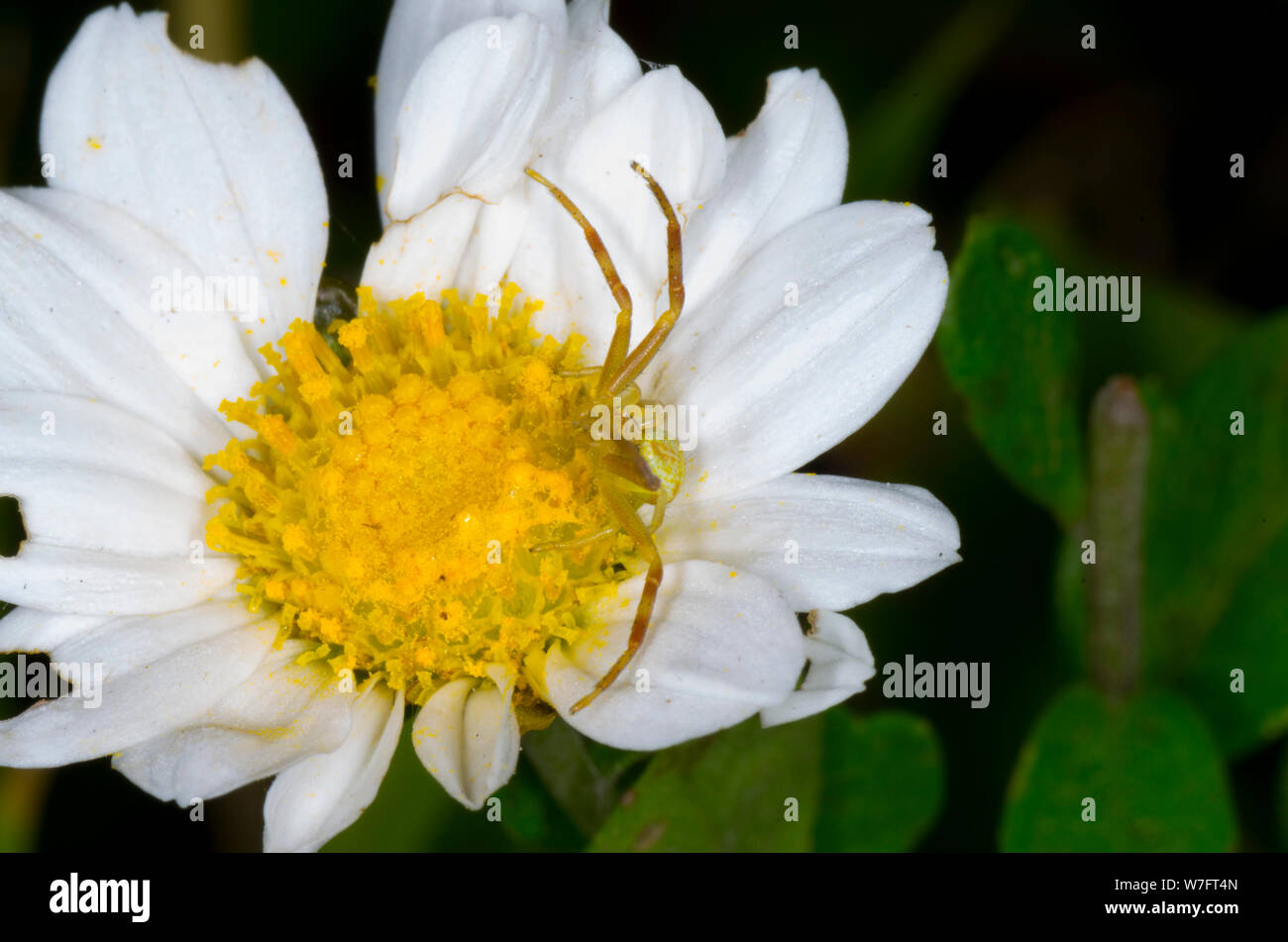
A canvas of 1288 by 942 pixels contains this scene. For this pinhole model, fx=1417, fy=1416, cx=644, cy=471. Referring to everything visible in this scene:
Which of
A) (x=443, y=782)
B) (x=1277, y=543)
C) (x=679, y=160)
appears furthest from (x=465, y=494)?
(x=1277, y=543)

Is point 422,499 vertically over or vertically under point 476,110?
under

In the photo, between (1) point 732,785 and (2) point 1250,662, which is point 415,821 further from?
(2) point 1250,662

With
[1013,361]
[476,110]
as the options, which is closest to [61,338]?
[476,110]

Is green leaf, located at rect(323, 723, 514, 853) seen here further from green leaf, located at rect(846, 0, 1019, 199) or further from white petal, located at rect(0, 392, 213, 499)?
green leaf, located at rect(846, 0, 1019, 199)

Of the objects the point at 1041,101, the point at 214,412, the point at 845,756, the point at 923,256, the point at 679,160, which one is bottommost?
the point at 845,756

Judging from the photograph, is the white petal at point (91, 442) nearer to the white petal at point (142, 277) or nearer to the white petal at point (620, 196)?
the white petal at point (142, 277)

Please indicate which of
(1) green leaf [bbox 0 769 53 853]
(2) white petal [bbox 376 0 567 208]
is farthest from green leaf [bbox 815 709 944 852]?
(1) green leaf [bbox 0 769 53 853]

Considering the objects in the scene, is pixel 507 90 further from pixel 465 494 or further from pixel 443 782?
pixel 443 782
